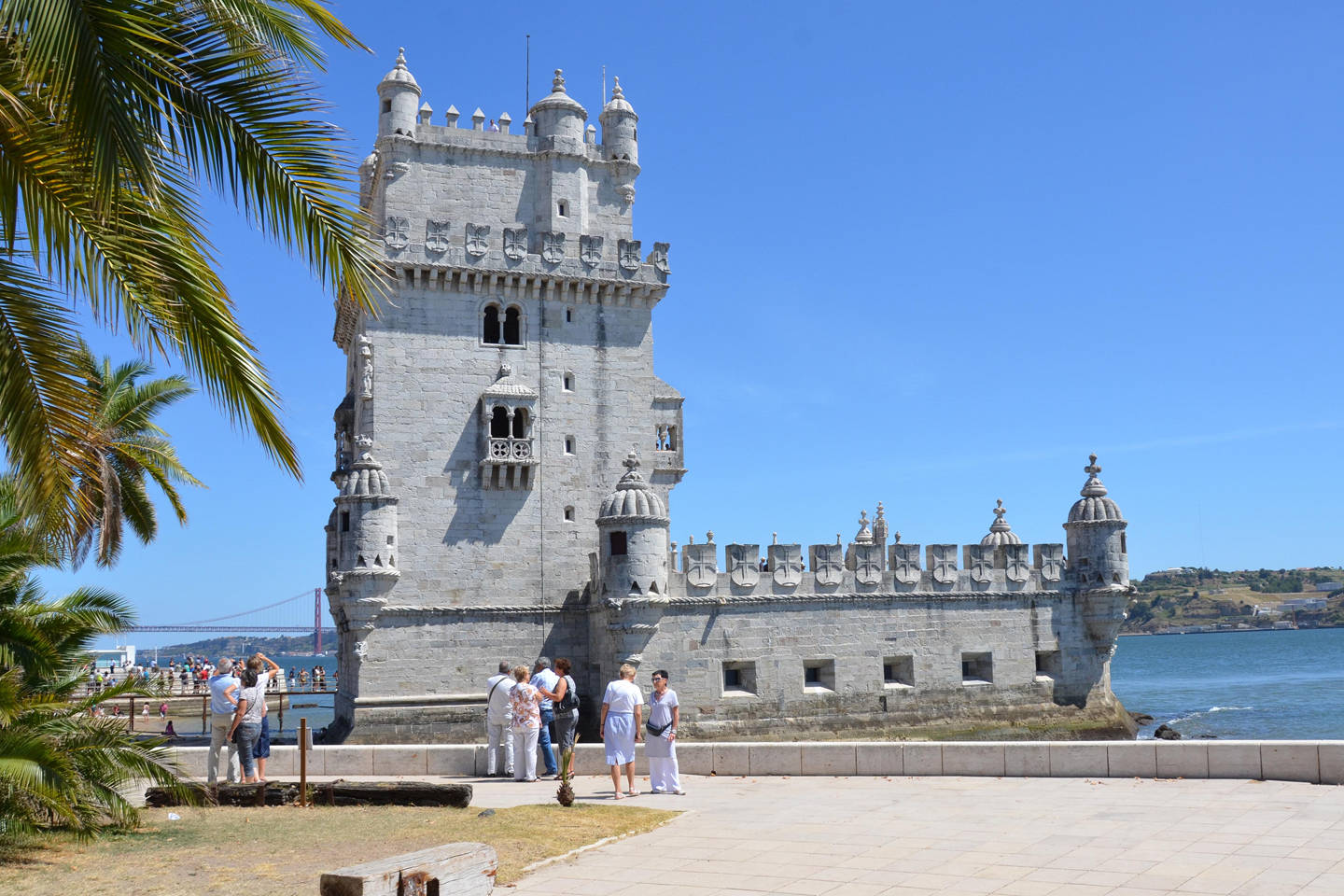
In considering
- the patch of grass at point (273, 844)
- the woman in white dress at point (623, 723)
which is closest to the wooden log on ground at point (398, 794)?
the patch of grass at point (273, 844)

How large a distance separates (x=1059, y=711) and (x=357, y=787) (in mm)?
22391

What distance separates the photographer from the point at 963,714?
30422mm

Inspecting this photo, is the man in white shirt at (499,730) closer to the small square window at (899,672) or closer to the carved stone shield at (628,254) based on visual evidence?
the small square window at (899,672)

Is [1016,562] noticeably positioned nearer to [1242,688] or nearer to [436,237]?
[436,237]

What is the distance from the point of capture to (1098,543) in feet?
105

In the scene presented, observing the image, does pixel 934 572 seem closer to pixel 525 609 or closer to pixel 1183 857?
pixel 525 609

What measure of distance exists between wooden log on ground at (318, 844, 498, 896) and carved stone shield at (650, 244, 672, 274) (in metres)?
22.9

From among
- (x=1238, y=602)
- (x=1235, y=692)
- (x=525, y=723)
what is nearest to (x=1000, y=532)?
(x=525, y=723)

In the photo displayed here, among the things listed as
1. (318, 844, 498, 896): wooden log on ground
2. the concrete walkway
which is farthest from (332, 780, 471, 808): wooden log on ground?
(318, 844, 498, 896): wooden log on ground

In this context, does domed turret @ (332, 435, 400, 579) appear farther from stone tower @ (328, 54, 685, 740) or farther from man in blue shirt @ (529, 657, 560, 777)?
man in blue shirt @ (529, 657, 560, 777)

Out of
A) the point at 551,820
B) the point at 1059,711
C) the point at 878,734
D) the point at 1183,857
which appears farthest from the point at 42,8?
the point at 1059,711

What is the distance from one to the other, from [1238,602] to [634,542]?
17869 centimetres

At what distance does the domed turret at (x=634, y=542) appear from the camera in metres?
27.3

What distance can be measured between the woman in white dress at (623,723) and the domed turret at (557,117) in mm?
19528
